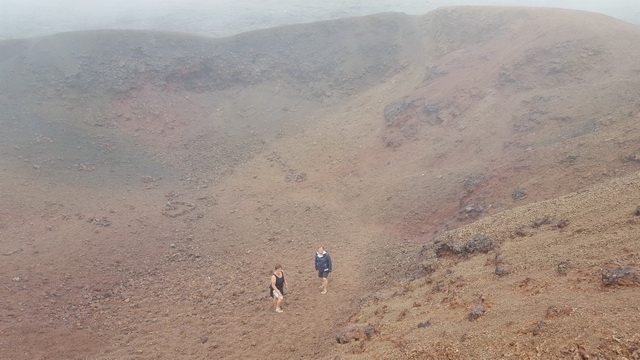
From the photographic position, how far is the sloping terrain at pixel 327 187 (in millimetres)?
6582

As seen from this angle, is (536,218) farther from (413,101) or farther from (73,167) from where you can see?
(73,167)

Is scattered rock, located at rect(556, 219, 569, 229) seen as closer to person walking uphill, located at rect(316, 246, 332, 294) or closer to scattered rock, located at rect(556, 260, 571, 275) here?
scattered rock, located at rect(556, 260, 571, 275)

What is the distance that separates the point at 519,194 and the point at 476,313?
568cm

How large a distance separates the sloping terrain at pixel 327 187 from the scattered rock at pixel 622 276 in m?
0.12

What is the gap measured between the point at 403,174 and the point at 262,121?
29.0 ft

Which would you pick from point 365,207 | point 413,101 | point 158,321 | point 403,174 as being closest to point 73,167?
point 158,321

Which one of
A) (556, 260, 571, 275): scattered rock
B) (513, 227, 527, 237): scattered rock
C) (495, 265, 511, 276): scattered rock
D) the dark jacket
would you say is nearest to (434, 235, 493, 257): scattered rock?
(513, 227, 527, 237): scattered rock

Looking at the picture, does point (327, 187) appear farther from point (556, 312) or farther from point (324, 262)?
point (556, 312)

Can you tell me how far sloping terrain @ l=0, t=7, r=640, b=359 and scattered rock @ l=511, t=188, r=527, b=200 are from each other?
0.36ft

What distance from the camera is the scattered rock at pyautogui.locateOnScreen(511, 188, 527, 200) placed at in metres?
10.2

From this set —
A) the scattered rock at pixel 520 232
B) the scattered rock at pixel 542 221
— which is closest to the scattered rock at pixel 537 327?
the scattered rock at pixel 520 232

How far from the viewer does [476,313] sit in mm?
5605

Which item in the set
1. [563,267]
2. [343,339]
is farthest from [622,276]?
[343,339]

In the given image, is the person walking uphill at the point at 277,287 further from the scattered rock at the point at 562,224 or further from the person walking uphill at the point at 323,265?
the scattered rock at the point at 562,224
